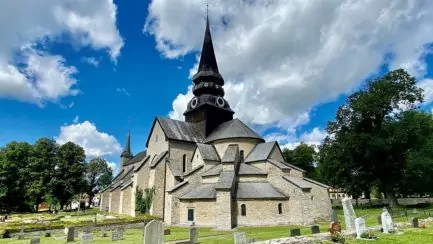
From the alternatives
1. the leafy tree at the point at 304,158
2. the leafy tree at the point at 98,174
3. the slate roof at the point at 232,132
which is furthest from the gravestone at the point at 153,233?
the leafy tree at the point at 98,174

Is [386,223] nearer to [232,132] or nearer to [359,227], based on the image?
[359,227]

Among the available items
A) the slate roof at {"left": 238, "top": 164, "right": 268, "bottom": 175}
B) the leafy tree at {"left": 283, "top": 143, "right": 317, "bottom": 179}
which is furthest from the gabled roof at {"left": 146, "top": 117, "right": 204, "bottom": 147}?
the leafy tree at {"left": 283, "top": 143, "right": 317, "bottom": 179}

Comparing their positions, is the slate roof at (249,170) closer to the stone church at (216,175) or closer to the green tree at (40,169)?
the stone church at (216,175)

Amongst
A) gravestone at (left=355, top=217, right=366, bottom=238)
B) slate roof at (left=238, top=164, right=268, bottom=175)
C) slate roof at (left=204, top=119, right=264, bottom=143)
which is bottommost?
gravestone at (left=355, top=217, right=366, bottom=238)

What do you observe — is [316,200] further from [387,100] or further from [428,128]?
[428,128]

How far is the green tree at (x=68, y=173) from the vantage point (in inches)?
1998

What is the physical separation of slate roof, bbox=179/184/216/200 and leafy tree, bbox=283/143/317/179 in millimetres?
38313

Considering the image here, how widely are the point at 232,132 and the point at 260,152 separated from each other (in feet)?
14.6

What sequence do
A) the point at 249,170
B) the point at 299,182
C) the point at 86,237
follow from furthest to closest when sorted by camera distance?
the point at 249,170, the point at 299,182, the point at 86,237

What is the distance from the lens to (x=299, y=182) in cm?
2784

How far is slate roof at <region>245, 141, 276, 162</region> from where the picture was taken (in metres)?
31.6

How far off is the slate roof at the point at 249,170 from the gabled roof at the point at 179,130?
8157 millimetres

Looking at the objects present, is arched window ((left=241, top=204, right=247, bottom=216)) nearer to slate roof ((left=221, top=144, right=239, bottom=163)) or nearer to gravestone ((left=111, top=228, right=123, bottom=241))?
slate roof ((left=221, top=144, right=239, bottom=163))

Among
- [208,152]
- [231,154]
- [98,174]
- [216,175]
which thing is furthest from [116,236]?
[98,174]
